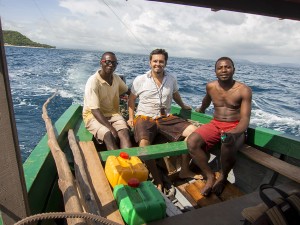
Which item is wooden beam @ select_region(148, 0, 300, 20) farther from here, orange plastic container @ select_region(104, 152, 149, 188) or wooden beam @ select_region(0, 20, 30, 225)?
orange plastic container @ select_region(104, 152, 149, 188)

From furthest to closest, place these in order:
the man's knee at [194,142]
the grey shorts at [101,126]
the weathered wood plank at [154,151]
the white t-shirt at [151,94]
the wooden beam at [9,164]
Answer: the white t-shirt at [151,94]
the grey shorts at [101,126]
the man's knee at [194,142]
the weathered wood plank at [154,151]
the wooden beam at [9,164]

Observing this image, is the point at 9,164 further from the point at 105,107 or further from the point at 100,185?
the point at 105,107

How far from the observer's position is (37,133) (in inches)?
264

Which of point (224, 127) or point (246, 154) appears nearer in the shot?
point (246, 154)

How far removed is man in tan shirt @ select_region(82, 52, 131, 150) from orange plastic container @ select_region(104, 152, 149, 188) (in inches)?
28.3

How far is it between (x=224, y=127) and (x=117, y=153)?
1356 mm

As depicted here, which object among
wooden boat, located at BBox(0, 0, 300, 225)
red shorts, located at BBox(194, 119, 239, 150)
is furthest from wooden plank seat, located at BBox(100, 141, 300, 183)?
red shorts, located at BBox(194, 119, 239, 150)

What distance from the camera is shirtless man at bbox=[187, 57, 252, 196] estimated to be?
292 cm

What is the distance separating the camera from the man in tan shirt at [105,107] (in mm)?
3317

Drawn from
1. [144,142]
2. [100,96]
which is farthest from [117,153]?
[100,96]

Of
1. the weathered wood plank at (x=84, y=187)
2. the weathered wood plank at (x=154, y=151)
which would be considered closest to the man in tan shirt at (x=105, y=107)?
the weathered wood plank at (x=154, y=151)

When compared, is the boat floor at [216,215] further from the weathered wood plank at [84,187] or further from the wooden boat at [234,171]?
the weathered wood plank at [84,187]

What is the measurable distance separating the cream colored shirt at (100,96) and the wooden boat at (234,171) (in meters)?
0.36

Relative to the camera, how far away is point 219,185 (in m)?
2.95
